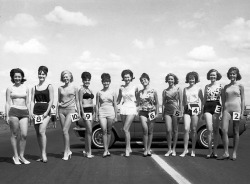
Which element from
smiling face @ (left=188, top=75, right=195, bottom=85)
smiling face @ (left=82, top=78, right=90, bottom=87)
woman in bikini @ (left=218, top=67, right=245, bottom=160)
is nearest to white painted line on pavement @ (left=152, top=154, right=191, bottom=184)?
woman in bikini @ (left=218, top=67, right=245, bottom=160)

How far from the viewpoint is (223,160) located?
339 inches

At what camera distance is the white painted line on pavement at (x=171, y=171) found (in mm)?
6203

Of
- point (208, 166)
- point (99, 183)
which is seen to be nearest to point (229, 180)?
point (208, 166)

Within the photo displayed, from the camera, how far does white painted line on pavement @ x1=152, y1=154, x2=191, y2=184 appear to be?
6203 millimetres

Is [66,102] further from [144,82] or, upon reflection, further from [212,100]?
[212,100]

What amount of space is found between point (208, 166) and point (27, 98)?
394 centimetres

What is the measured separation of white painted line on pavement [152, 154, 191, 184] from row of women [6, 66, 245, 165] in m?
0.77

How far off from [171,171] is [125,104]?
2509mm

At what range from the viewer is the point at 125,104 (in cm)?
912

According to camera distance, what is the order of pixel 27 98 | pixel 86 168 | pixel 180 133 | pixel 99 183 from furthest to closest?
1. pixel 180 133
2. pixel 27 98
3. pixel 86 168
4. pixel 99 183

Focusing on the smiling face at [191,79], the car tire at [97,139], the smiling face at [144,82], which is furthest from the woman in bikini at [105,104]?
the car tire at [97,139]


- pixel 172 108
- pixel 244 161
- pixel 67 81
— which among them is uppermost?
pixel 67 81

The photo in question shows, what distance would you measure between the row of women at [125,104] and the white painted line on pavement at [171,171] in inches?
30.3

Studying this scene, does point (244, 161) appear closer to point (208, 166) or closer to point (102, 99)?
point (208, 166)
